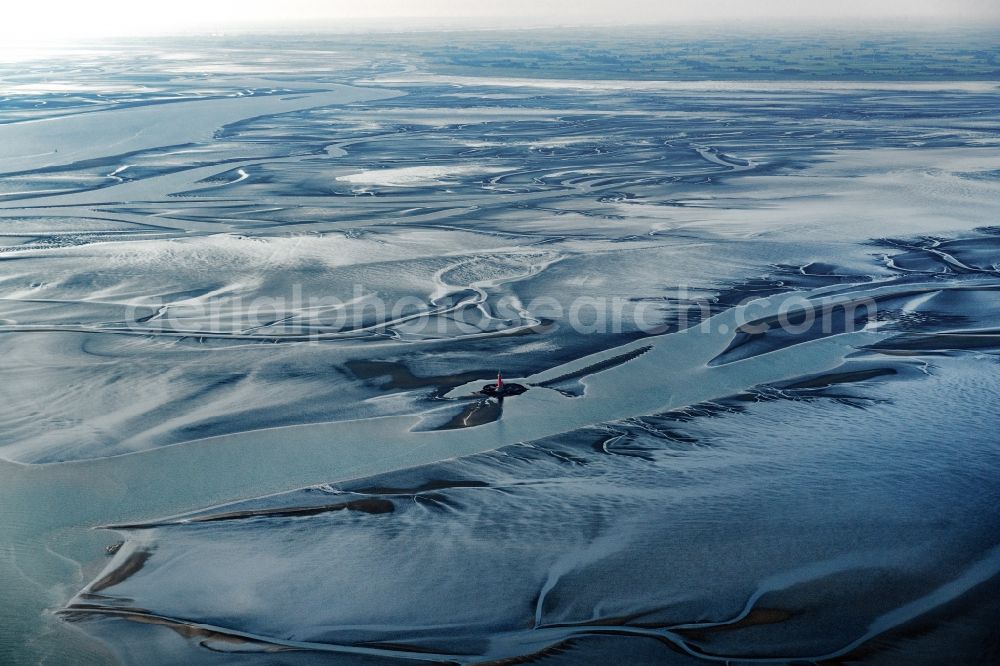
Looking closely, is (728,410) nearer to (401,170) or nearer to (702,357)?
(702,357)

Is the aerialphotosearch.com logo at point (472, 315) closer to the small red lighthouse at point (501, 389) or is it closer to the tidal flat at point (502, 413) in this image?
the tidal flat at point (502, 413)

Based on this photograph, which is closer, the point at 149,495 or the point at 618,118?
the point at 149,495

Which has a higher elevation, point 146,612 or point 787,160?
point 787,160

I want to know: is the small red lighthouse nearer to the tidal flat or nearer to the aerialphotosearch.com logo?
the tidal flat

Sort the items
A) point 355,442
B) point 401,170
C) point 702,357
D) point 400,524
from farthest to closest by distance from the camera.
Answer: point 401,170 < point 702,357 < point 355,442 < point 400,524

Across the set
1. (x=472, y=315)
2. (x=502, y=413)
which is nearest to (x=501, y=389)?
(x=502, y=413)

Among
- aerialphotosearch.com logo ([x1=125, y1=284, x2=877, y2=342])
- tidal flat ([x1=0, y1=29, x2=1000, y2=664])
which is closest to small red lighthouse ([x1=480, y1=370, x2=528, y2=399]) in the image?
tidal flat ([x1=0, y1=29, x2=1000, y2=664])

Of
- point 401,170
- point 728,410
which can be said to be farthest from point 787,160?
point 728,410

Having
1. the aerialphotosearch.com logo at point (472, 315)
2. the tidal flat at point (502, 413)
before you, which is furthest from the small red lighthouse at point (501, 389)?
the aerialphotosearch.com logo at point (472, 315)

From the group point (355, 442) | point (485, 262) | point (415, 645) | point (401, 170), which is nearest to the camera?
point (415, 645)
